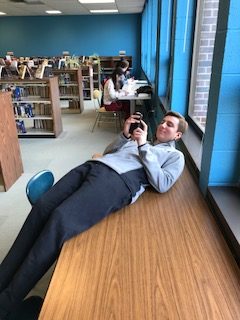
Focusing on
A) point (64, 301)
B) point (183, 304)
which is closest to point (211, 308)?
point (183, 304)

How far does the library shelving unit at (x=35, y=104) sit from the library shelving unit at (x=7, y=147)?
166 cm

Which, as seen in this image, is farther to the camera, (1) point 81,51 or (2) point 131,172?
(1) point 81,51

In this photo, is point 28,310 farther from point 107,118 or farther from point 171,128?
point 107,118

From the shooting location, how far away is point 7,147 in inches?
123

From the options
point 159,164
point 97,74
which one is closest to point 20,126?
point 159,164

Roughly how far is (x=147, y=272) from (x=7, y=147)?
2537 millimetres

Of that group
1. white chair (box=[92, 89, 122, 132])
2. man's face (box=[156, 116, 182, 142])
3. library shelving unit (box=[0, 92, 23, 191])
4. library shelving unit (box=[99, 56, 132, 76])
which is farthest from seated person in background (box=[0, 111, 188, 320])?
library shelving unit (box=[99, 56, 132, 76])

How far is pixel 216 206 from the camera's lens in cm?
139

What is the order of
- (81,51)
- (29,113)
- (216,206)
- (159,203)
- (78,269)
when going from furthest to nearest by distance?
(81,51), (29,113), (159,203), (216,206), (78,269)

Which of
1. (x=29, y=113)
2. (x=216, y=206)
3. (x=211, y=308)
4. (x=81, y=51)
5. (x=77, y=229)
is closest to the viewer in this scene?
(x=211, y=308)

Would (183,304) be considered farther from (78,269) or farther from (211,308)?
(78,269)

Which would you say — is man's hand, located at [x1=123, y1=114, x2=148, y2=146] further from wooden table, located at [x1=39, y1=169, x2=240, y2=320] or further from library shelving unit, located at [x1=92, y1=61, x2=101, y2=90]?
library shelving unit, located at [x1=92, y1=61, x2=101, y2=90]

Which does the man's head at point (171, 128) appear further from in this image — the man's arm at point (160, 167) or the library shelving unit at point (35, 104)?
the library shelving unit at point (35, 104)

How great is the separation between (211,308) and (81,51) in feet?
38.3
